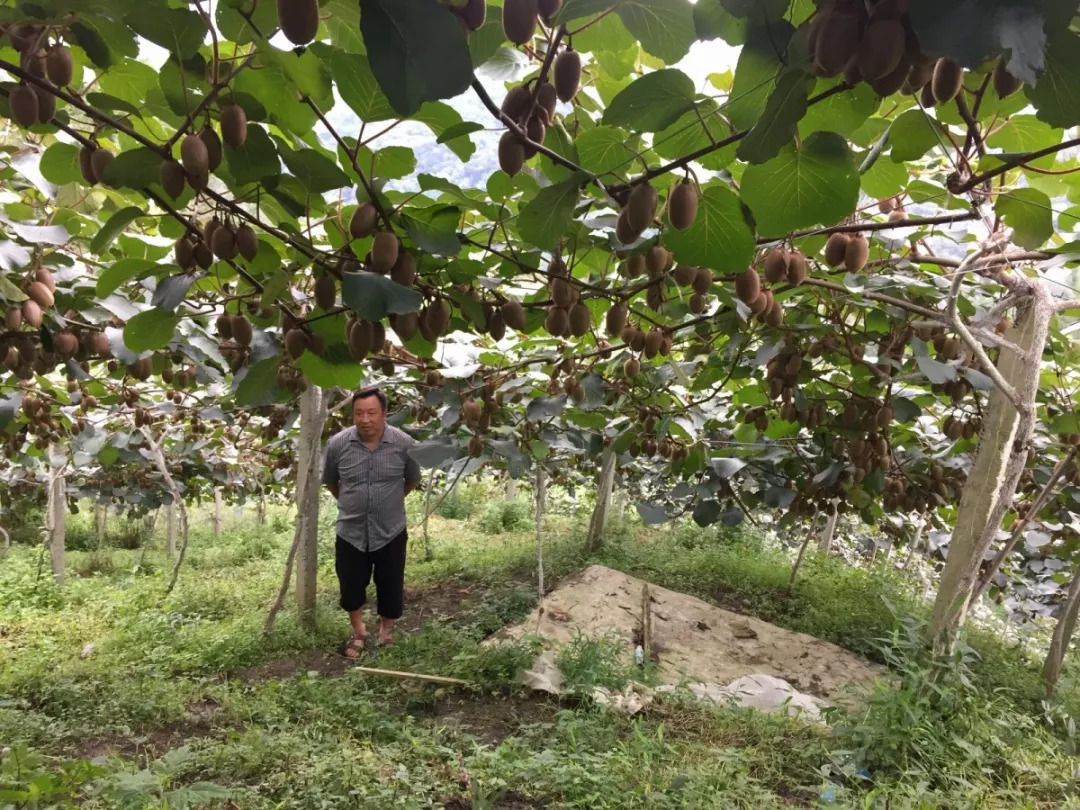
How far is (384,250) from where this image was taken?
112 centimetres

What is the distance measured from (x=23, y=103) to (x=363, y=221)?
0.45 metres

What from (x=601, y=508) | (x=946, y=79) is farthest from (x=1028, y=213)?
(x=601, y=508)

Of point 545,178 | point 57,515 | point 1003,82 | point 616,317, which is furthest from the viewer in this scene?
point 57,515

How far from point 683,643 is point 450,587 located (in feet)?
9.80

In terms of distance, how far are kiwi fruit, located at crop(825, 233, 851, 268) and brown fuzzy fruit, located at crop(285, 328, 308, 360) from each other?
1.12 meters

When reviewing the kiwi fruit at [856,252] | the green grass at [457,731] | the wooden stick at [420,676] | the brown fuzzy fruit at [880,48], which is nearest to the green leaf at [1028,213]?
the kiwi fruit at [856,252]

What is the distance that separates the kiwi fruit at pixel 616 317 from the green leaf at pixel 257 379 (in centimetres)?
79

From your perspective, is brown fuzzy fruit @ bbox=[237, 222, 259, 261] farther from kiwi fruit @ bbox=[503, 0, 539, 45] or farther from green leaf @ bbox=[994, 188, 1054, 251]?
green leaf @ bbox=[994, 188, 1054, 251]

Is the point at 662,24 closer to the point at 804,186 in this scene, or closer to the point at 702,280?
the point at 804,186

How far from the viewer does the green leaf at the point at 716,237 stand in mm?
1102

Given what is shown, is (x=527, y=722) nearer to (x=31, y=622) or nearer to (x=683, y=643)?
(x=683, y=643)

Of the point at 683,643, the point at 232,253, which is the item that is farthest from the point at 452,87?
the point at 683,643

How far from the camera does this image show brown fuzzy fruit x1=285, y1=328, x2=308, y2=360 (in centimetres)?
133

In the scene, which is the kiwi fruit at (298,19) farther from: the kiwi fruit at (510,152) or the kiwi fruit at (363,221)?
the kiwi fruit at (363,221)
